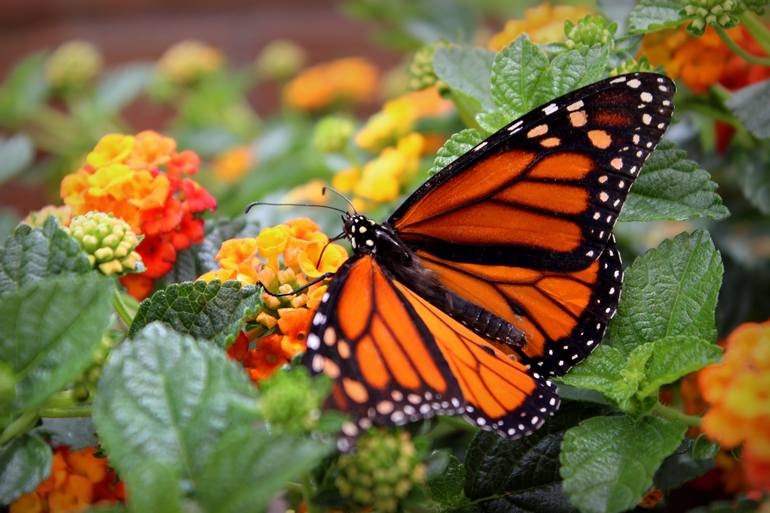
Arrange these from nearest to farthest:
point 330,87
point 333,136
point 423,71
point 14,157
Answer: point 423,71, point 333,136, point 14,157, point 330,87

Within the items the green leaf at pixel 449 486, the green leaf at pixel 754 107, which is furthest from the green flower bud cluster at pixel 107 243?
the green leaf at pixel 754 107

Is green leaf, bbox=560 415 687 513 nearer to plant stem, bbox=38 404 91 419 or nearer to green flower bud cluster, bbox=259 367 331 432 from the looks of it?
green flower bud cluster, bbox=259 367 331 432

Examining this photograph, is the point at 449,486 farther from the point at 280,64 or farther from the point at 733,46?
the point at 280,64

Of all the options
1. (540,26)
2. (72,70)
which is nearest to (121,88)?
(72,70)

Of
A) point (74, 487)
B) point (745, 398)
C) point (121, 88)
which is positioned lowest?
point (74, 487)

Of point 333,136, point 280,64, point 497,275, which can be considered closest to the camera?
point 497,275

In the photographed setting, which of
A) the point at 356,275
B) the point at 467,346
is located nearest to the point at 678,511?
the point at 467,346

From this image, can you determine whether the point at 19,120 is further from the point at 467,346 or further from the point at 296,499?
the point at 467,346
